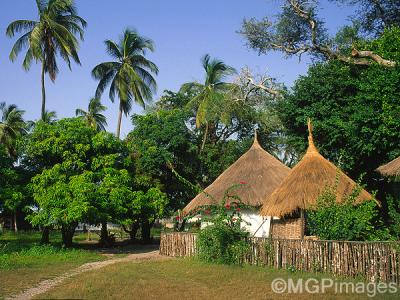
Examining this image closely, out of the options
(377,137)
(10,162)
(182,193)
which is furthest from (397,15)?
(10,162)

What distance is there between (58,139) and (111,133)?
2.82 metres

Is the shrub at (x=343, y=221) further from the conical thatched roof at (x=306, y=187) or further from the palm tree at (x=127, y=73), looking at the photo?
the palm tree at (x=127, y=73)

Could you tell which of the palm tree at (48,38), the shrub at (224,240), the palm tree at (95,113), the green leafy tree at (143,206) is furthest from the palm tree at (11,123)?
the shrub at (224,240)

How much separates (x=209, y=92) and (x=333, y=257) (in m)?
20.6

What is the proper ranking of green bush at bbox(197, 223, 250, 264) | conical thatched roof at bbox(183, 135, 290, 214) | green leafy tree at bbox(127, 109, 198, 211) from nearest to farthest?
1. green bush at bbox(197, 223, 250, 264)
2. conical thatched roof at bbox(183, 135, 290, 214)
3. green leafy tree at bbox(127, 109, 198, 211)

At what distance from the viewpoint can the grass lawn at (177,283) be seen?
30.6 feet

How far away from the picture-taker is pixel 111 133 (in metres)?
22.2

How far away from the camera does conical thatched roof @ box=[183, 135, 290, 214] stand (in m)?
19.2

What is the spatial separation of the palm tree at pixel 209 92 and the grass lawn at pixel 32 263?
12953 mm

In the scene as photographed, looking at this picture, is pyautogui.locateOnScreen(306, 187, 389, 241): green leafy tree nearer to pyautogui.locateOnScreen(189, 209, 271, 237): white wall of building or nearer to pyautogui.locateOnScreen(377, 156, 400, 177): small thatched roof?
pyautogui.locateOnScreen(377, 156, 400, 177): small thatched roof

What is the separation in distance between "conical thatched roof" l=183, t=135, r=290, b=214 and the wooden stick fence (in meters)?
5.37

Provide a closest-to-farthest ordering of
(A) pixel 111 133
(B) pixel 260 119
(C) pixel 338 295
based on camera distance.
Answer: (C) pixel 338 295 → (A) pixel 111 133 → (B) pixel 260 119

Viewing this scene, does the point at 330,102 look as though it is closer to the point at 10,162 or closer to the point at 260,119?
the point at 260,119

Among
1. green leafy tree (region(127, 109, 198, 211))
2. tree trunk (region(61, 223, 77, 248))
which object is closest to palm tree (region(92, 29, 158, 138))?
green leafy tree (region(127, 109, 198, 211))
